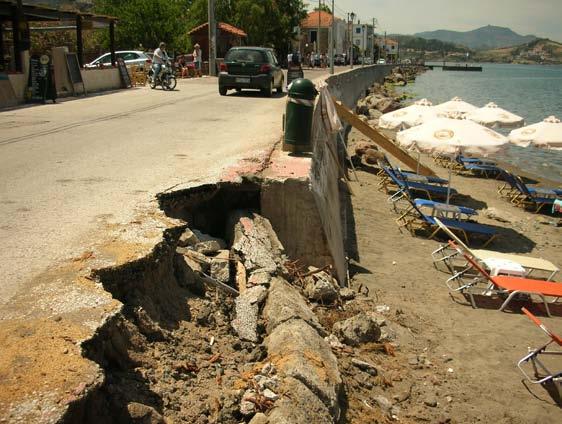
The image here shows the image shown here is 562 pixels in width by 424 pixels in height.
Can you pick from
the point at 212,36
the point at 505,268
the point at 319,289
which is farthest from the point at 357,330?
the point at 212,36

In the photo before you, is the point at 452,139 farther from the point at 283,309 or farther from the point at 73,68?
the point at 73,68

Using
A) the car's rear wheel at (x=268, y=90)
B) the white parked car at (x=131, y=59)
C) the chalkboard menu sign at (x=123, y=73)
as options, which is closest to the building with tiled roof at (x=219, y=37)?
the white parked car at (x=131, y=59)

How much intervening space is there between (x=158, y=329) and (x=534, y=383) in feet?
13.2

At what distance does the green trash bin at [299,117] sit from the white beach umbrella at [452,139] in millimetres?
3240

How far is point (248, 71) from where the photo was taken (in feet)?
66.7

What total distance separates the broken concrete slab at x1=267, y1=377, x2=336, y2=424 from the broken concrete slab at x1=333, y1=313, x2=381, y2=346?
206cm

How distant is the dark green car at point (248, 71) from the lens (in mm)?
20297

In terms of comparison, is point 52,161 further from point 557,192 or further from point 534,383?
point 557,192

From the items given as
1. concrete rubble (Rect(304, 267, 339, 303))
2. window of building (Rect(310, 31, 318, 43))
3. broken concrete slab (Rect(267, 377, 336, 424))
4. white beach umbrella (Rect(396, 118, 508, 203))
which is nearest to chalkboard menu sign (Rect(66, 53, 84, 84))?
white beach umbrella (Rect(396, 118, 508, 203))

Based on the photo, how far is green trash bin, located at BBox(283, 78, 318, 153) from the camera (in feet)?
28.1

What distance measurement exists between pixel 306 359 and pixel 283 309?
0.84 metres

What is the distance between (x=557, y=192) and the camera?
14.4 metres

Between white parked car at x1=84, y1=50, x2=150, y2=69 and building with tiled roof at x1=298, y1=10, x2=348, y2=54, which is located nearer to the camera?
white parked car at x1=84, y1=50, x2=150, y2=69

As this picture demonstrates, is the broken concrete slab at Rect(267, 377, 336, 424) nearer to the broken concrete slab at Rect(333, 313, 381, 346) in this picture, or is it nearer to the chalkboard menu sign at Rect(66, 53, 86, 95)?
the broken concrete slab at Rect(333, 313, 381, 346)
